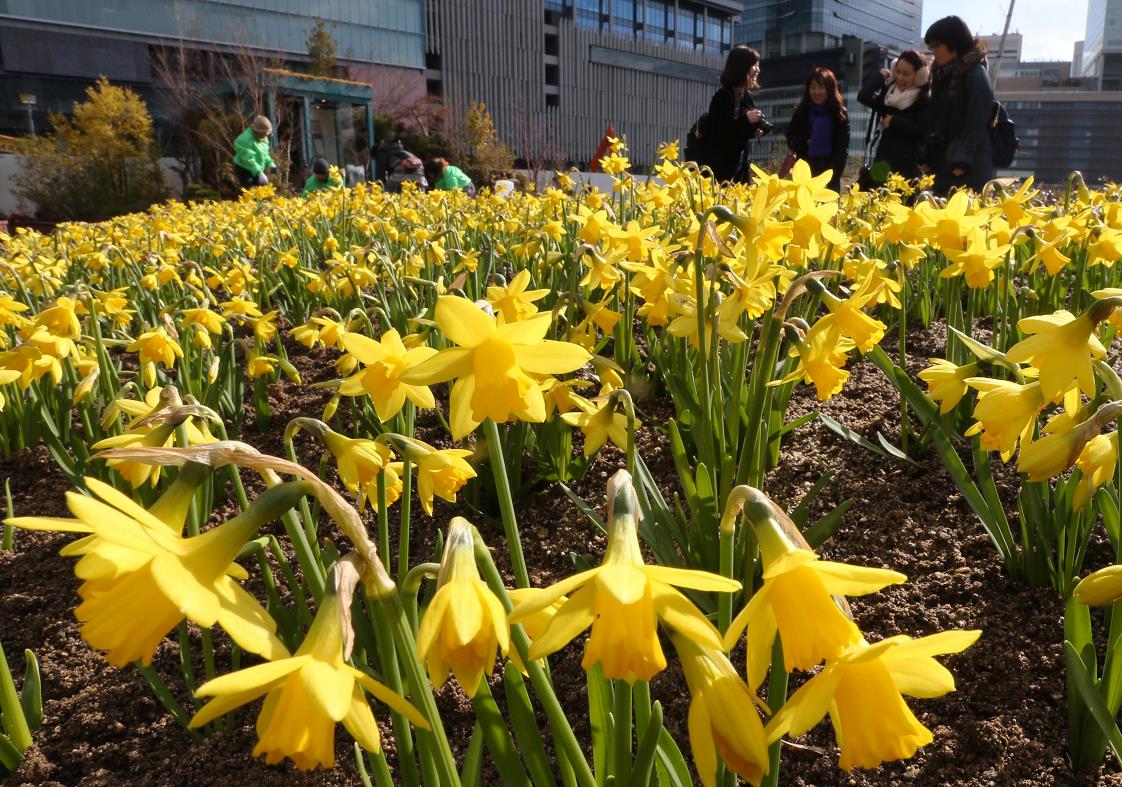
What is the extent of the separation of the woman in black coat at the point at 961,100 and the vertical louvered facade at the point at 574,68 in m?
40.5

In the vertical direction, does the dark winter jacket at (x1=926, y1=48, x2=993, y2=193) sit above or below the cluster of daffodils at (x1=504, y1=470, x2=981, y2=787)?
above

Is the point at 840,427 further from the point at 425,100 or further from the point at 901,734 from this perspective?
the point at 425,100

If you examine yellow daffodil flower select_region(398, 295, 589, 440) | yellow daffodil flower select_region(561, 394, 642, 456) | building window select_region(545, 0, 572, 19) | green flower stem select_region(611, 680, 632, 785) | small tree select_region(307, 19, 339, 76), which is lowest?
green flower stem select_region(611, 680, 632, 785)

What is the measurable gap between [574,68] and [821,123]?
53538mm

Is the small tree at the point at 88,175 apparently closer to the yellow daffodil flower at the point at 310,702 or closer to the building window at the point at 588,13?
the yellow daffodil flower at the point at 310,702

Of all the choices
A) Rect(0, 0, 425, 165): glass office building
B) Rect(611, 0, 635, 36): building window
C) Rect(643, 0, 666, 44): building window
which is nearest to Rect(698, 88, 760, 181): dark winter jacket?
Rect(0, 0, 425, 165): glass office building

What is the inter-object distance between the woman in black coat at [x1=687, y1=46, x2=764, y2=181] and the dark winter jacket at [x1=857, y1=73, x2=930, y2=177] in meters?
0.89

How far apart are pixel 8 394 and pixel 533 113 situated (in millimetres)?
52622

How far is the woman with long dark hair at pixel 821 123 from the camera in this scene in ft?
19.4

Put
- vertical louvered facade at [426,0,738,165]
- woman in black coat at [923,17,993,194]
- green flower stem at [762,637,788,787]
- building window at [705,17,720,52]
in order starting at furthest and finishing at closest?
1. building window at [705,17,720,52]
2. vertical louvered facade at [426,0,738,165]
3. woman in black coat at [923,17,993,194]
4. green flower stem at [762,637,788,787]

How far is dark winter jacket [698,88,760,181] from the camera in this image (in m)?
5.85

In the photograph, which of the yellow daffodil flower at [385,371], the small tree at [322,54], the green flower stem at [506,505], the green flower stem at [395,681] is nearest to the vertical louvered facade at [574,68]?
the small tree at [322,54]

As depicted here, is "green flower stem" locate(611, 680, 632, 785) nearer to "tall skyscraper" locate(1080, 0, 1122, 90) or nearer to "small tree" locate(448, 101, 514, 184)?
"small tree" locate(448, 101, 514, 184)

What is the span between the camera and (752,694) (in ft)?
2.13
